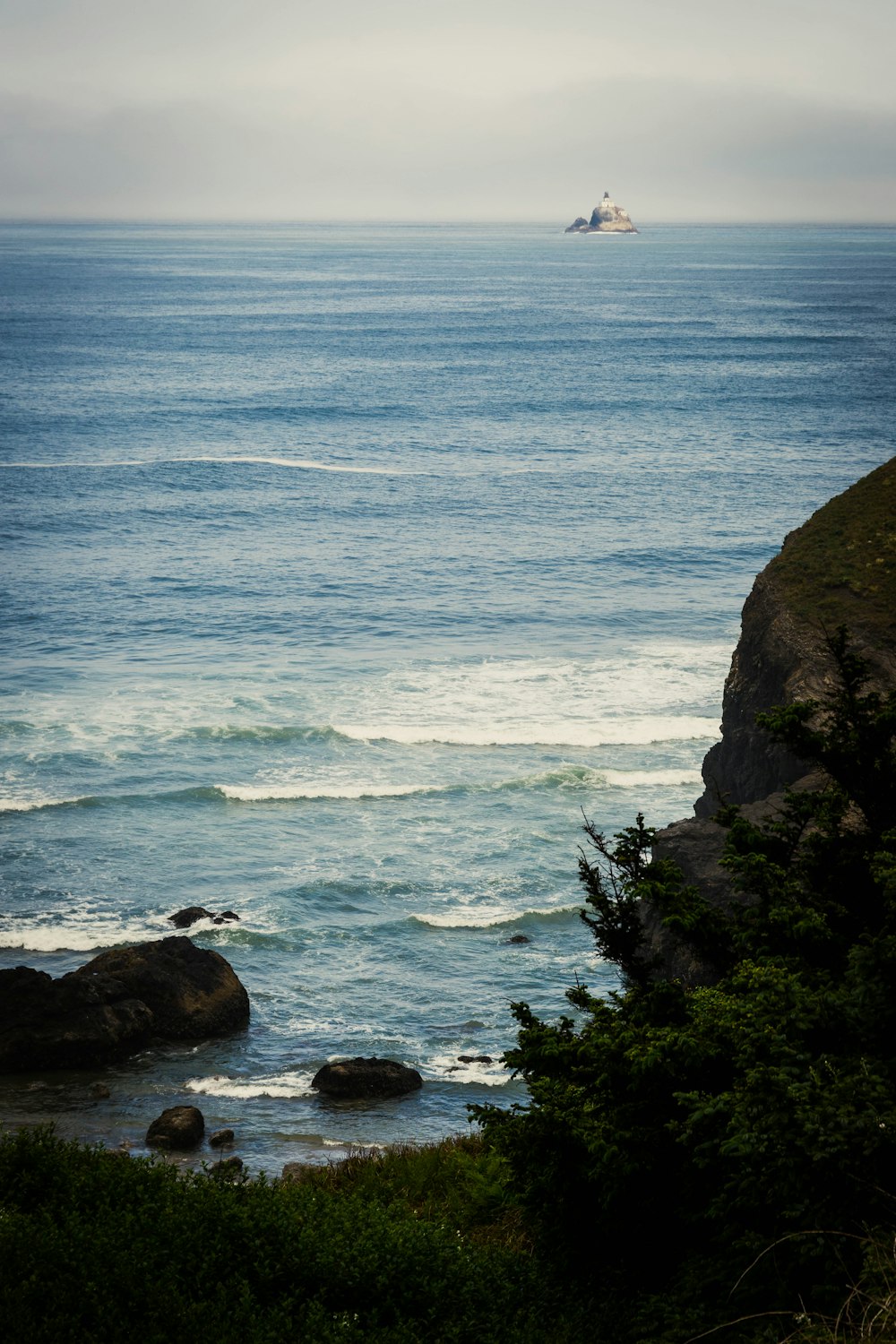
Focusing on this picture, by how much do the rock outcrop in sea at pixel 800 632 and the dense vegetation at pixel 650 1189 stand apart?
8190 millimetres

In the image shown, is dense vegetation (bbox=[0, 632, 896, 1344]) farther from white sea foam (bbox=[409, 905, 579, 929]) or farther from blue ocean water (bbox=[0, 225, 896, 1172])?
white sea foam (bbox=[409, 905, 579, 929])

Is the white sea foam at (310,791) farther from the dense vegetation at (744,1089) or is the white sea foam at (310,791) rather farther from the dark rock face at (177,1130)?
the dense vegetation at (744,1089)

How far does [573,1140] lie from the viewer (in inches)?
378

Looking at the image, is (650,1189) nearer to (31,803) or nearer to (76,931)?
(76,931)

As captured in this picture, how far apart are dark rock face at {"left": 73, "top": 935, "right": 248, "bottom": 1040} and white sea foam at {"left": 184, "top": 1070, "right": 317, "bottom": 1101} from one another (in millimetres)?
1490

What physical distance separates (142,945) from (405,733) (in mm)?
14874

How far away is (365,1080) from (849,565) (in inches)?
633

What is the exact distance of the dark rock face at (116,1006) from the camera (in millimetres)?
21344

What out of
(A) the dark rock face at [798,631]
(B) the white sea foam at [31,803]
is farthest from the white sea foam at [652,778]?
(B) the white sea foam at [31,803]

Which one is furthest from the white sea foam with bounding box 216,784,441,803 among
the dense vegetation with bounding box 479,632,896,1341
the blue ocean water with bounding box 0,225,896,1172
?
the dense vegetation with bounding box 479,632,896,1341

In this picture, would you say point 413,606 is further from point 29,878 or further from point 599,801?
point 29,878

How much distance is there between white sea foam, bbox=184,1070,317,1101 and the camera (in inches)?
803

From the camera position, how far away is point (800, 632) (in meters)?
25.5

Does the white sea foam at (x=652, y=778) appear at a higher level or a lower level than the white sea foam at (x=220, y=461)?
lower
